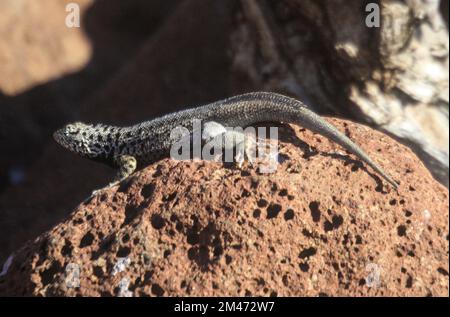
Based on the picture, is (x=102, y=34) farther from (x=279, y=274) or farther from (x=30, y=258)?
(x=279, y=274)

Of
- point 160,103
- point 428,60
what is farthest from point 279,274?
point 160,103

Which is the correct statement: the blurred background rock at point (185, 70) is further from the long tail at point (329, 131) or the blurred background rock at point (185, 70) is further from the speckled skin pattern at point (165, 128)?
the long tail at point (329, 131)

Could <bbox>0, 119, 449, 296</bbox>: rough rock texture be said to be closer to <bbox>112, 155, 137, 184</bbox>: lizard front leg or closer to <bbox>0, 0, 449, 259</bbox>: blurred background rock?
<bbox>112, 155, 137, 184</bbox>: lizard front leg

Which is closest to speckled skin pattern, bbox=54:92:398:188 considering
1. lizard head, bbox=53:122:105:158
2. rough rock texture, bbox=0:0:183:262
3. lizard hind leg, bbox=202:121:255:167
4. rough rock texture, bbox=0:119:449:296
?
lizard head, bbox=53:122:105:158

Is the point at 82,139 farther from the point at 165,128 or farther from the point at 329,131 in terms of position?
the point at 329,131

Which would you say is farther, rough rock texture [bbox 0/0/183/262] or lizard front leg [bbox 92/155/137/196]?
rough rock texture [bbox 0/0/183/262]

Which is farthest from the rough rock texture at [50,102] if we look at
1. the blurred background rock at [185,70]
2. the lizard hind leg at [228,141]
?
the lizard hind leg at [228,141]

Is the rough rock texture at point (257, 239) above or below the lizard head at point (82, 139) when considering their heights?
below

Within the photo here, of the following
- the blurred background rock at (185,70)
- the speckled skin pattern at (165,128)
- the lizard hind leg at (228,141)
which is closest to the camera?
the lizard hind leg at (228,141)
